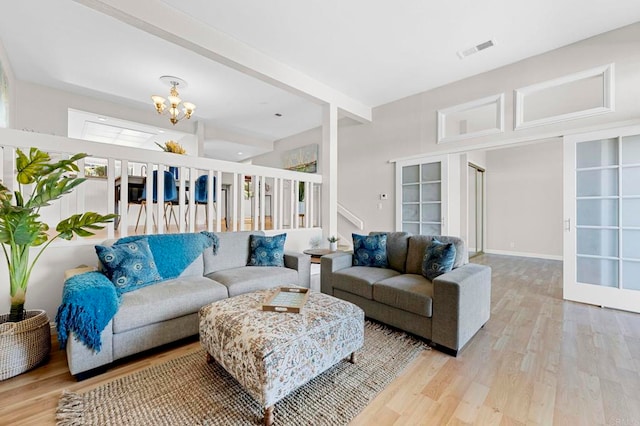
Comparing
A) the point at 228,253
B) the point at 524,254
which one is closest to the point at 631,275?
the point at 524,254

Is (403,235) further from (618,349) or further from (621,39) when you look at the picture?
(621,39)

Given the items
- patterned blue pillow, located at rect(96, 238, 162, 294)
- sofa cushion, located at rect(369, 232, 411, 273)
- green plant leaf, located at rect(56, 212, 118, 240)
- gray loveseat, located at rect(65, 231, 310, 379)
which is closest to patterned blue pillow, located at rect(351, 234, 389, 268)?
sofa cushion, located at rect(369, 232, 411, 273)

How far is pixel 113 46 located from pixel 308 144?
14.5ft

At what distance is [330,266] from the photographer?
3129 mm

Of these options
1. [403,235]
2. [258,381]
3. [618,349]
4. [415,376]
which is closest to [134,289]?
[258,381]

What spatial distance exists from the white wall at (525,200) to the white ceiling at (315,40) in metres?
3.45

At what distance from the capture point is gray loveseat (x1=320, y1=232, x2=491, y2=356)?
217 cm

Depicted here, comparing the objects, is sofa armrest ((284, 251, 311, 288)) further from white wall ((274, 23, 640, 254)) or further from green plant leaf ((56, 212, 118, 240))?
white wall ((274, 23, 640, 254))

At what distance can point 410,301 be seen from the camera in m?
2.38

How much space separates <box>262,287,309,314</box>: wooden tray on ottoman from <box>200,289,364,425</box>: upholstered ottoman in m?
0.04

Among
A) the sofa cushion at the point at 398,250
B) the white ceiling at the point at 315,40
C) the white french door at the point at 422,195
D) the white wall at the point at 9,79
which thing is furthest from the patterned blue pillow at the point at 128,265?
the white french door at the point at 422,195

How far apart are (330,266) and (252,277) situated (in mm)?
879

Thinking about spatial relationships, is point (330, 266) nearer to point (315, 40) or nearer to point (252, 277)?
point (252, 277)

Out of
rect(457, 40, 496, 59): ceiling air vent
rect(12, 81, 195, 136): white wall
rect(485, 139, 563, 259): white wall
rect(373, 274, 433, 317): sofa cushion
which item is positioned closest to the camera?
rect(373, 274, 433, 317): sofa cushion
